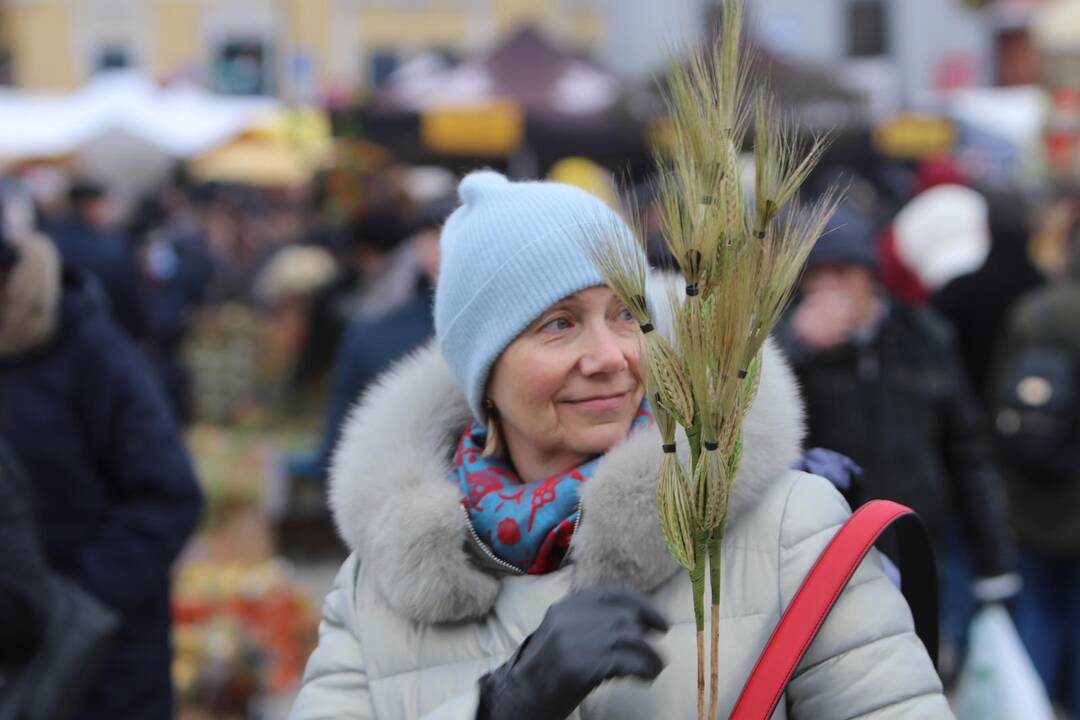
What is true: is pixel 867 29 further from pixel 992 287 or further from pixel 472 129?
pixel 992 287

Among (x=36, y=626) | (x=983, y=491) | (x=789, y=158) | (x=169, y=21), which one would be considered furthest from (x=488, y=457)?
(x=169, y=21)

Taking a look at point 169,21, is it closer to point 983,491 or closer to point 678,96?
point 983,491

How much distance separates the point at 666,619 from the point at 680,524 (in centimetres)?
20

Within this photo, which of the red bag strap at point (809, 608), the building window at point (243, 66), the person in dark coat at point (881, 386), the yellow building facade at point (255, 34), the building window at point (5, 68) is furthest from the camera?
the building window at point (5, 68)

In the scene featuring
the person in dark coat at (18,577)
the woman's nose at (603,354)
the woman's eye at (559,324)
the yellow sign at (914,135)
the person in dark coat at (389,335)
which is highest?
the woman's eye at (559,324)

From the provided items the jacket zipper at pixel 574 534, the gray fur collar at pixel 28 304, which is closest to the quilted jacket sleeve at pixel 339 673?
the jacket zipper at pixel 574 534

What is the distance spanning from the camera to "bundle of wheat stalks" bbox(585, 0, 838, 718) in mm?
1741

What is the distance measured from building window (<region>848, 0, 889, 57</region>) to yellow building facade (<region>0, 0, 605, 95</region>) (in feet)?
21.4

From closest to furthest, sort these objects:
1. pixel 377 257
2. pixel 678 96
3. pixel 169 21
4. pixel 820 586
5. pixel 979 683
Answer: pixel 678 96
pixel 820 586
pixel 979 683
pixel 377 257
pixel 169 21

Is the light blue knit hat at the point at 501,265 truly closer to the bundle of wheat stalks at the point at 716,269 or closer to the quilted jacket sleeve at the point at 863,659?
the bundle of wheat stalks at the point at 716,269

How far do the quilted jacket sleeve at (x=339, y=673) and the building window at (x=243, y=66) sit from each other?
119 feet

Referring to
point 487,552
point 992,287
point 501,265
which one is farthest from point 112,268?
point 487,552

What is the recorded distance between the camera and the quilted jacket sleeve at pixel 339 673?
7.25 feet

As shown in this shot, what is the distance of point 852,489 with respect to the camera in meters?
2.35
